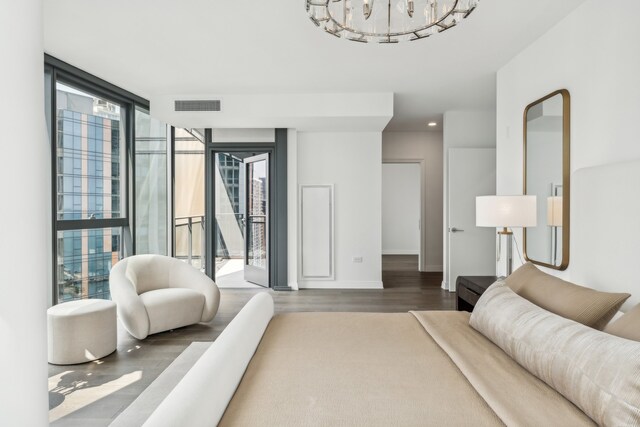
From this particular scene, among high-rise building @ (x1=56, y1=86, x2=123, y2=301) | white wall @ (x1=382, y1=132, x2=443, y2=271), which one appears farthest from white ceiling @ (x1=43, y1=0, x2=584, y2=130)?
white wall @ (x1=382, y1=132, x2=443, y2=271)

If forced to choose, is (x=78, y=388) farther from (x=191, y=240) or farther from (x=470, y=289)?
(x=191, y=240)

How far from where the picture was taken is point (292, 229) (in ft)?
17.9

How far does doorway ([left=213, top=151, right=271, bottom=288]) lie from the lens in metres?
5.54

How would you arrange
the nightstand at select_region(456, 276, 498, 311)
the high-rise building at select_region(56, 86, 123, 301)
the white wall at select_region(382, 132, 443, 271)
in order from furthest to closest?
the white wall at select_region(382, 132, 443, 271) < the high-rise building at select_region(56, 86, 123, 301) < the nightstand at select_region(456, 276, 498, 311)

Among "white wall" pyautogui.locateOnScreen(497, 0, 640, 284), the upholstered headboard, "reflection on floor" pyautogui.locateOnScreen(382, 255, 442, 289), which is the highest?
"white wall" pyautogui.locateOnScreen(497, 0, 640, 284)

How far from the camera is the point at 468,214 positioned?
5438 millimetres

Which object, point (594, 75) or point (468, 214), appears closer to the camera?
point (594, 75)

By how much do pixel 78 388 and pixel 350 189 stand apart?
4028mm

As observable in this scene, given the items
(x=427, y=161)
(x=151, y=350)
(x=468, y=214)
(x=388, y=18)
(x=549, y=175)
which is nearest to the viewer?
(x=388, y=18)

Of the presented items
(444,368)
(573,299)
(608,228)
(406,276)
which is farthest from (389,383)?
(406,276)

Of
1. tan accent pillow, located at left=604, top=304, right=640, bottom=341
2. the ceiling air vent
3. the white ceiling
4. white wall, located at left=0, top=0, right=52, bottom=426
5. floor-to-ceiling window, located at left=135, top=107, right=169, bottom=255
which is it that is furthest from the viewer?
floor-to-ceiling window, located at left=135, top=107, right=169, bottom=255

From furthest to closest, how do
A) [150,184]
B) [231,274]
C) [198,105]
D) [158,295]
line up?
[231,274]
[150,184]
[198,105]
[158,295]

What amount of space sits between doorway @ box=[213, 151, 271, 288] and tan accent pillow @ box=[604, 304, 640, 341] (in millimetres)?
4495

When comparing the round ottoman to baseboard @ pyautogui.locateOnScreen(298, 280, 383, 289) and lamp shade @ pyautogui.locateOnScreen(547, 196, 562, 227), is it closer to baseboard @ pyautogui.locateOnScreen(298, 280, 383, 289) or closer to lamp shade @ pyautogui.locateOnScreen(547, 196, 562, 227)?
baseboard @ pyautogui.locateOnScreen(298, 280, 383, 289)
